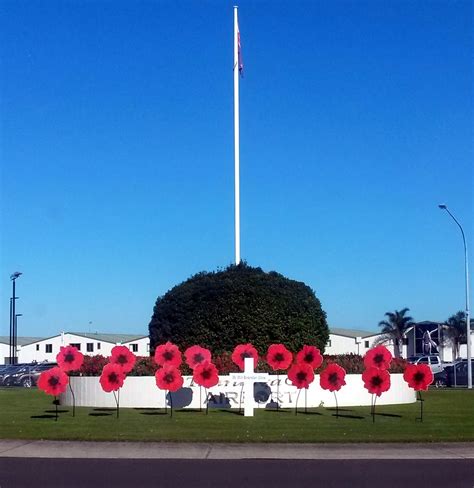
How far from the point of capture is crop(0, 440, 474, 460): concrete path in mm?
13914

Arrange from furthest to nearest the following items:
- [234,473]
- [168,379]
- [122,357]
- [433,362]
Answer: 1. [433,362]
2. [122,357]
3. [168,379]
4. [234,473]

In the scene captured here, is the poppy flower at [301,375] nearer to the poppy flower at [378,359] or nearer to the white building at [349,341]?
the poppy flower at [378,359]

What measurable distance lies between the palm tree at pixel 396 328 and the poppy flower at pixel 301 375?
68382mm

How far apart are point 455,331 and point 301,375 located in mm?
66074

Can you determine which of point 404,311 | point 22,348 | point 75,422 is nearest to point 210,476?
point 75,422

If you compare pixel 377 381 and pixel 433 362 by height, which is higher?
pixel 433 362

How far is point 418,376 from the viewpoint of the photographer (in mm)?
19906

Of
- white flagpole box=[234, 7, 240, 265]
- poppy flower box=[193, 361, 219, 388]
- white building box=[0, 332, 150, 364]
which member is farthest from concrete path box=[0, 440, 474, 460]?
white building box=[0, 332, 150, 364]

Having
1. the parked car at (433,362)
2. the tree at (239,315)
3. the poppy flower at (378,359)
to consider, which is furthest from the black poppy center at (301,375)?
the parked car at (433,362)

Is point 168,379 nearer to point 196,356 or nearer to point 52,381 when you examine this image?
point 196,356

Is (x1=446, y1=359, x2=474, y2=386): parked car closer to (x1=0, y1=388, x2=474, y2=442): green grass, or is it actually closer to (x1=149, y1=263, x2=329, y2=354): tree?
(x1=149, y1=263, x2=329, y2=354): tree

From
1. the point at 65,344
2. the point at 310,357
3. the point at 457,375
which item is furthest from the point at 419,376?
the point at 65,344

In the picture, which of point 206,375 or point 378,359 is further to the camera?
point 378,359

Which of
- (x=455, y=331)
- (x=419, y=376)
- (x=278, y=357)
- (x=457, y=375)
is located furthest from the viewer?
(x=455, y=331)
